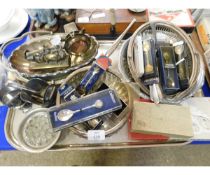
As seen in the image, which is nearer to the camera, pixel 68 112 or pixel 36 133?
pixel 68 112

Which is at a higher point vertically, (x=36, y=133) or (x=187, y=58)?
(x=187, y=58)

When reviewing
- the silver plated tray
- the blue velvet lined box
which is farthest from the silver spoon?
the silver plated tray

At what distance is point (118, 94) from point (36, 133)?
11.6 inches

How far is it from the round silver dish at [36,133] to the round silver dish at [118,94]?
0.09m

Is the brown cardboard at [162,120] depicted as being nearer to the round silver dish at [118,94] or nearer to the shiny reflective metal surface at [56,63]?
the round silver dish at [118,94]

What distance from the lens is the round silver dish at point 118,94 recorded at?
60 centimetres

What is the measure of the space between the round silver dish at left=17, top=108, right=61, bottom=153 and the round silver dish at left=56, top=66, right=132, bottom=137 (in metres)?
0.09

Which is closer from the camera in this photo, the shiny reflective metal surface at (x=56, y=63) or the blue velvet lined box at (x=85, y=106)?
the blue velvet lined box at (x=85, y=106)

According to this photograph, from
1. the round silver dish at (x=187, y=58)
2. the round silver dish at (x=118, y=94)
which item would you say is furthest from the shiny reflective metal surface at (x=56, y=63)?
the round silver dish at (x=187, y=58)

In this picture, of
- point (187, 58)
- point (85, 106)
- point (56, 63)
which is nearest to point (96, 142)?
point (85, 106)

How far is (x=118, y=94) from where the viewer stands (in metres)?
0.65

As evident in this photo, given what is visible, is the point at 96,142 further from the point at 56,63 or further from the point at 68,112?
the point at 56,63
